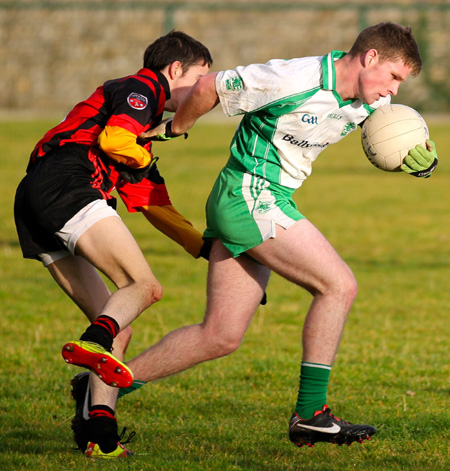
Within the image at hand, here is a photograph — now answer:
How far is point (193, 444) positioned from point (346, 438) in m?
0.89

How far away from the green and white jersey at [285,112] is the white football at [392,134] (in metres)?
0.17

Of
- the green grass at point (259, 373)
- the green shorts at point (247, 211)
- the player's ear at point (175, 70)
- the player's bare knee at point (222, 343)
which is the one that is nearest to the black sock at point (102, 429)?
the green grass at point (259, 373)

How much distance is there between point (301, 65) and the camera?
14.6 ft

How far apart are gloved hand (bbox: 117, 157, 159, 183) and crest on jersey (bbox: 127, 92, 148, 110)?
0.41m

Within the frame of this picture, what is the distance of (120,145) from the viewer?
4.46 metres

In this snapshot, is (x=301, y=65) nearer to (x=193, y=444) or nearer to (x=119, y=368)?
(x=119, y=368)

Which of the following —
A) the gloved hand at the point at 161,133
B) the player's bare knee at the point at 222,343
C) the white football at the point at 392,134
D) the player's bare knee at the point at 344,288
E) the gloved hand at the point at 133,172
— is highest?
the white football at the point at 392,134

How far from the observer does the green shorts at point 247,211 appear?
14.9 feet

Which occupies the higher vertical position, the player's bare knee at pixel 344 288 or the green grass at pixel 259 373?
the player's bare knee at pixel 344 288

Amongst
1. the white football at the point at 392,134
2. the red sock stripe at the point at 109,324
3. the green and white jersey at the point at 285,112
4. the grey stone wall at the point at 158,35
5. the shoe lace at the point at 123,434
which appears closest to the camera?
the red sock stripe at the point at 109,324

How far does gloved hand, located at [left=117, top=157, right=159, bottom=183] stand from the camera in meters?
5.01

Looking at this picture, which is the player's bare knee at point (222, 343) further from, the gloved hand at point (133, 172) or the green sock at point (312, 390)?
the gloved hand at point (133, 172)

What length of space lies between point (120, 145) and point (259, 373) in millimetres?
2647

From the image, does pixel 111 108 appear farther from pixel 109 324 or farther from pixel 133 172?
pixel 109 324
